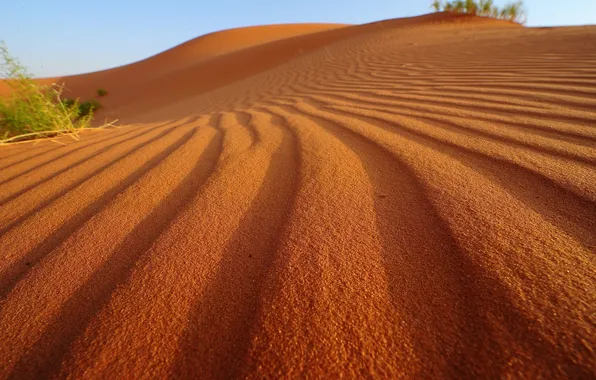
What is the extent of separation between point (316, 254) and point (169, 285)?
1.07 ft

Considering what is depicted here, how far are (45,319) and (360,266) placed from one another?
0.64 metres

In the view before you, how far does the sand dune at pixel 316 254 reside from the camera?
53 centimetres

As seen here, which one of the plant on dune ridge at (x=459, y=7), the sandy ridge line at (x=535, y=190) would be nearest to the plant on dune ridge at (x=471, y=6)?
the plant on dune ridge at (x=459, y=7)

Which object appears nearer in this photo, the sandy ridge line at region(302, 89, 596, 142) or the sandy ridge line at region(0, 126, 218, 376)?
the sandy ridge line at region(0, 126, 218, 376)

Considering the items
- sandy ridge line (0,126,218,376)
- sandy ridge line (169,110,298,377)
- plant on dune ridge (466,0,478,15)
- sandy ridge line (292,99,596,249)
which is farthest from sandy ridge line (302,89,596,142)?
plant on dune ridge (466,0,478,15)

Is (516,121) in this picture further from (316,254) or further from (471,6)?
(471,6)

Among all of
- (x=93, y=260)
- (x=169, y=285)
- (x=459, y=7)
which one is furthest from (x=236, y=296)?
(x=459, y=7)

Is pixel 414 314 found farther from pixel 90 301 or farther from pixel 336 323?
pixel 90 301

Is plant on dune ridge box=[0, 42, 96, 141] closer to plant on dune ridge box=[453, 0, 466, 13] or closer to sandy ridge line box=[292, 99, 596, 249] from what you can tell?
sandy ridge line box=[292, 99, 596, 249]

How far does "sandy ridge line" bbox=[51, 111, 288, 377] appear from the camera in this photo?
55 centimetres

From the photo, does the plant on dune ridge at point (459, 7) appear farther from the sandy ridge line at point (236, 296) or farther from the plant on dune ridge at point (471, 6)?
the sandy ridge line at point (236, 296)

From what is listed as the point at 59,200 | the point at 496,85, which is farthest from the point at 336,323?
the point at 496,85

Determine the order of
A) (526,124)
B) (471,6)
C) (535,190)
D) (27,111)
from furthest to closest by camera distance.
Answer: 1. (471,6)
2. (27,111)
3. (526,124)
4. (535,190)

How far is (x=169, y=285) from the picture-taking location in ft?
2.33
